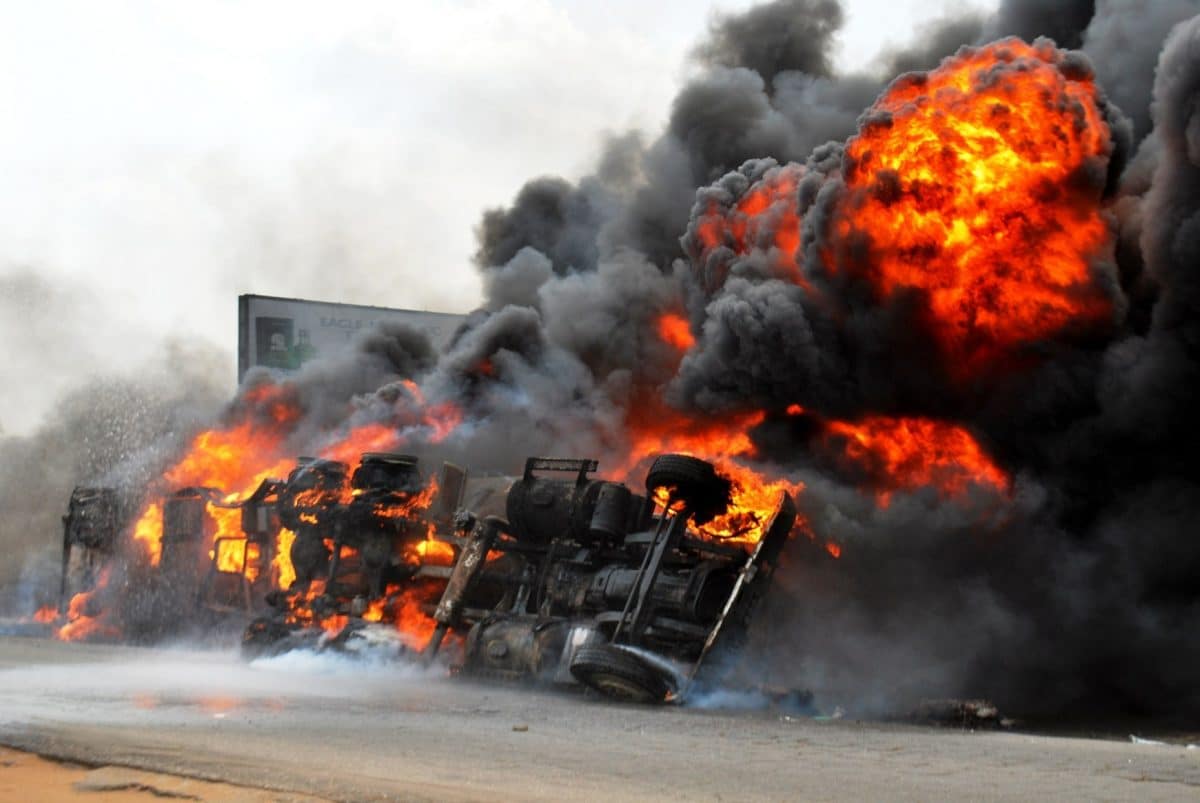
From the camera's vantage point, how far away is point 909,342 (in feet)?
65.5

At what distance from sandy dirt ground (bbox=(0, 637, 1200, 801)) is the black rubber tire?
1.04 feet

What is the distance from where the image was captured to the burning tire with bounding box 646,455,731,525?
1755 centimetres

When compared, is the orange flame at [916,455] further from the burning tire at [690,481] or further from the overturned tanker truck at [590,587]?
the overturned tanker truck at [590,587]

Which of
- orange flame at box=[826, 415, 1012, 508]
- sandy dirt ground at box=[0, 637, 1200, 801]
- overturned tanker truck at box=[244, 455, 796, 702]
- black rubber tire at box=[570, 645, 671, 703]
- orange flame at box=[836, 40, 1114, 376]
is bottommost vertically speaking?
sandy dirt ground at box=[0, 637, 1200, 801]

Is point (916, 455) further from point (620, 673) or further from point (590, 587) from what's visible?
point (620, 673)

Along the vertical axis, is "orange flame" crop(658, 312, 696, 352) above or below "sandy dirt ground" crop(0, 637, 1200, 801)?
above

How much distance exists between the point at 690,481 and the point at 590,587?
240cm

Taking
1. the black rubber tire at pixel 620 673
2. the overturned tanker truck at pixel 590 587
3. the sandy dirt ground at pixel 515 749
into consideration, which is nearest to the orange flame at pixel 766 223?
the overturned tanker truck at pixel 590 587

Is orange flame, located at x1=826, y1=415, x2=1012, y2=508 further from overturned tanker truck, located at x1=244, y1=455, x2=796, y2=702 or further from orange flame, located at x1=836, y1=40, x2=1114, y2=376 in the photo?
overturned tanker truck, located at x1=244, y1=455, x2=796, y2=702

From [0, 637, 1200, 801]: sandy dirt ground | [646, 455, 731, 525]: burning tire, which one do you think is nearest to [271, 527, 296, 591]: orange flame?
[0, 637, 1200, 801]: sandy dirt ground

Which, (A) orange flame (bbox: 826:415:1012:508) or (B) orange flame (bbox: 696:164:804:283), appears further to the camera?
(B) orange flame (bbox: 696:164:804:283)

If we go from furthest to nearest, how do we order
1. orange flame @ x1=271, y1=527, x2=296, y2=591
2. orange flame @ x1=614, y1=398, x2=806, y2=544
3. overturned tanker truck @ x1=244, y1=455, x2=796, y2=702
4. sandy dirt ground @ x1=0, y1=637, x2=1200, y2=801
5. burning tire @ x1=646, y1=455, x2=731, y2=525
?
orange flame @ x1=271, y1=527, x2=296, y2=591 < orange flame @ x1=614, y1=398, x2=806, y2=544 < burning tire @ x1=646, y1=455, x2=731, y2=525 < overturned tanker truck @ x1=244, y1=455, x2=796, y2=702 < sandy dirt ground @ x1=0, y1=637, x2=1200, y2=801

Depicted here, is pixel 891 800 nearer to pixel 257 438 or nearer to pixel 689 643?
pixel 689 643

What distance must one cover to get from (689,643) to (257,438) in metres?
20.1
